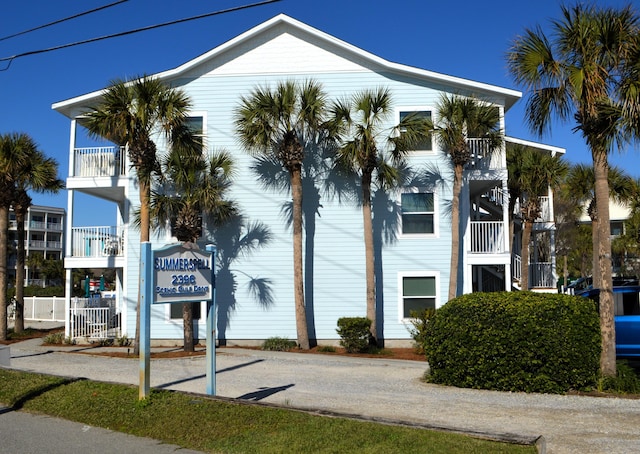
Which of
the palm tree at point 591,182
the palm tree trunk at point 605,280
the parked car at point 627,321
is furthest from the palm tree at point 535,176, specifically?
the palm tree trunk at point 605,280

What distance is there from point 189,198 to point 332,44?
23.1 ft

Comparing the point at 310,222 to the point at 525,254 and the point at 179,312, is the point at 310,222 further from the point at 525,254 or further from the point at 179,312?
the point at 525,254

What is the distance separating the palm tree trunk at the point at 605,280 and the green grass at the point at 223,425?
5.35m

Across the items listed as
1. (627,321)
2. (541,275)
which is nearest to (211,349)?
(627,321)

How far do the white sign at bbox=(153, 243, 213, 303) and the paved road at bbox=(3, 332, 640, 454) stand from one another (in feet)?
7.07

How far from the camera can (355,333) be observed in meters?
18.6

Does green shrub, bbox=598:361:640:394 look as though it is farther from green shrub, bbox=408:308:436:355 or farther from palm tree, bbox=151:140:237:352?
palm tree, bbox=151:140:237:352

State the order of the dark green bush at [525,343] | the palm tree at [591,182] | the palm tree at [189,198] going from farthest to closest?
the palm tree at [591,182]
the palm tree at [189,198]
the dark green bush at [525,343]

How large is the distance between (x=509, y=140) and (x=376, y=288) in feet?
27.7

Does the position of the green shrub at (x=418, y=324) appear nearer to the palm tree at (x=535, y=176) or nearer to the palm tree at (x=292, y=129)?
the palm tree at (x=292, y=129)

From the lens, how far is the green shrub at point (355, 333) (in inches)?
733

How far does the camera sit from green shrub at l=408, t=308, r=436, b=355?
1811 centimetres

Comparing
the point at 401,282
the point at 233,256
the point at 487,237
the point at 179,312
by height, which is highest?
the point at 487,237

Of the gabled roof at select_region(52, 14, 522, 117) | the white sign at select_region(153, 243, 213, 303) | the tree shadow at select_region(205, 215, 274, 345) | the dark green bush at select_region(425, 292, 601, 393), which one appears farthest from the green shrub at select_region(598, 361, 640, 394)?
the tree shadow at select_region(205, 215, 274, 345)
